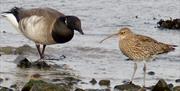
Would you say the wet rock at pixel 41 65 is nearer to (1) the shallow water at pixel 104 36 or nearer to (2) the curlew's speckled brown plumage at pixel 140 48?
(1) the shallow water at pixel 104 36

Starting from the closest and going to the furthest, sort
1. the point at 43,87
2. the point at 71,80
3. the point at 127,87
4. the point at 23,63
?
the point at 43,87 → the point at 127,87 → the point at 71,80 → the point at 23,63

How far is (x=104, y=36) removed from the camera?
1470 cm

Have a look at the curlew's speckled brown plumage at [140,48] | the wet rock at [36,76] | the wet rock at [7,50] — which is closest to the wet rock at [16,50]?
the wet rock at [7,50]

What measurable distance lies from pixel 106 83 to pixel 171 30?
548cm

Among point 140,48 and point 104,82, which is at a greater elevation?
point 140,48

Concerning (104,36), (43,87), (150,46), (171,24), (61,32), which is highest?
(150,46)

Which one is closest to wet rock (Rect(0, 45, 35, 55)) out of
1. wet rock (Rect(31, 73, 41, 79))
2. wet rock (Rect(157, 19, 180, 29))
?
wet rock (Rect(31, 73, 41, 79))

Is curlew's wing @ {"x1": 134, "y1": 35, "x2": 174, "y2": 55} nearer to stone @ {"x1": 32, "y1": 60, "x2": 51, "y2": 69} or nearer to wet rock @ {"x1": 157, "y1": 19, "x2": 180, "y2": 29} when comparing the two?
stone @ {"x1": 32, "y1": 60, "x2": 51, "y2": 69}

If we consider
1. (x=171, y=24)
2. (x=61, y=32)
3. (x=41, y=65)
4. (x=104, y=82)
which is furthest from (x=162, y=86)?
(x=171, y=24)

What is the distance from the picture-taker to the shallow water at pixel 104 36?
36.7 feet

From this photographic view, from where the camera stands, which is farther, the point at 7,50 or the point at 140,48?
the point at 7,50

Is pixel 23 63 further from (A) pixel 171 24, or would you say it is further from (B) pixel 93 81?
(A) pixel 171 24

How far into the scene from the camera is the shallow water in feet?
36.7

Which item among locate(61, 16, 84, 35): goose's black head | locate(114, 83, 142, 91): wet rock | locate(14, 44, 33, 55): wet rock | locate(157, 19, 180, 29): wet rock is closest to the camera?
locate(114, 83, 142, 91): wet rock
